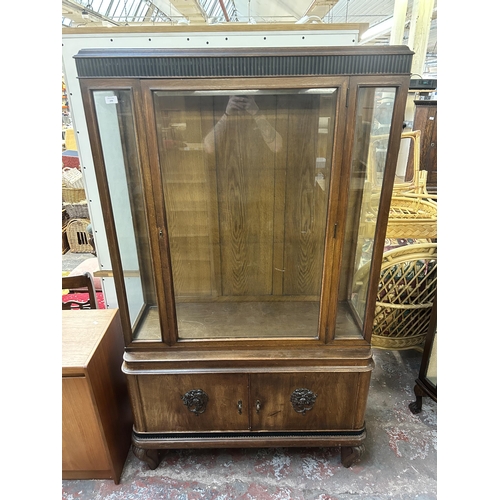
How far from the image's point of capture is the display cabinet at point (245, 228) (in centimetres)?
90

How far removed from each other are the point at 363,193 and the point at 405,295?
35.6 inches

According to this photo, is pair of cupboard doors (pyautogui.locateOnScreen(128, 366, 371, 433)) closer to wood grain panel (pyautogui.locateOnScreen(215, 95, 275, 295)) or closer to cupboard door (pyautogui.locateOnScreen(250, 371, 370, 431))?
cupboard door (pyautogui.locateOnScreen(250, 371, 370, 431))

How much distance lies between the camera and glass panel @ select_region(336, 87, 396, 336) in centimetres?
96

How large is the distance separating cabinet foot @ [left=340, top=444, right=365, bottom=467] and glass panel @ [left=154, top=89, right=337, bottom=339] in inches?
21.2

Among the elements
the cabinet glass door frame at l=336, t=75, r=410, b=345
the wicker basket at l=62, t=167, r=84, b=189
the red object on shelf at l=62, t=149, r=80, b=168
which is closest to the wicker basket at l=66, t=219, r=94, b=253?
the wicker basket at l=62, t=167, r=84, b=189

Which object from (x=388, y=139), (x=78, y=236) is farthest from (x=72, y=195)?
(x=388, y=139)

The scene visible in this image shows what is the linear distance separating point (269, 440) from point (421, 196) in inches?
68.3

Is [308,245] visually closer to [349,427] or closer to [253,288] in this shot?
[253,288]

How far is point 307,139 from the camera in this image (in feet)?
4.08

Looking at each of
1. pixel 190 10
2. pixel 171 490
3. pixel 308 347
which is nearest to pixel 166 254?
pixel 308 347

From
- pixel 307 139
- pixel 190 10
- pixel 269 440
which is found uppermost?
pixel 190 10

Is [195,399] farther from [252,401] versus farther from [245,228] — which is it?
[245,228]

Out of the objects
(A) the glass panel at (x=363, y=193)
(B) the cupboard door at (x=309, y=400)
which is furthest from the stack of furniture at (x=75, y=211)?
(A) the glass panel at (x=363, y=193)

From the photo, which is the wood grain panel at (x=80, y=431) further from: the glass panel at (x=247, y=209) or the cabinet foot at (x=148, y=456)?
the glass panel at (x=247, y=209)
